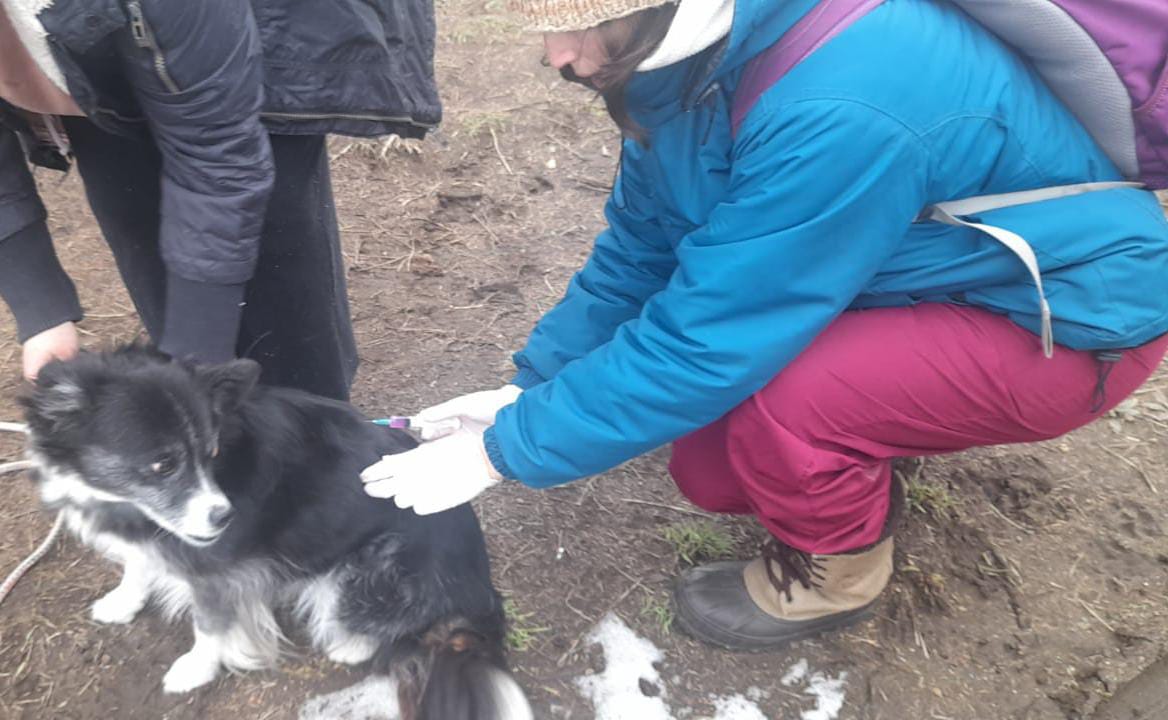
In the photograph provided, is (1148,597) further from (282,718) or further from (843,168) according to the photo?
(282,718)

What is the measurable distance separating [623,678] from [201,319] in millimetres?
1463

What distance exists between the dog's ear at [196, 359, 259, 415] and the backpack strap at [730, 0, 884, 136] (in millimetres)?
1189

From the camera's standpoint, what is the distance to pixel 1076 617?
2434 millimetres

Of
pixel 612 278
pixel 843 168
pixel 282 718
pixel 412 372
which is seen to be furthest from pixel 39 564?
pixel 843 168

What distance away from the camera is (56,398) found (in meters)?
1.63

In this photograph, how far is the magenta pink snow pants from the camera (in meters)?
1.81

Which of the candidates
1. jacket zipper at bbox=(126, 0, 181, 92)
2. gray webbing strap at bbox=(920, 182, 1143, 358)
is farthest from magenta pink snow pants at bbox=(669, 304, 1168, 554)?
jacket zipper at bbox=(126, 0, 181, 92)

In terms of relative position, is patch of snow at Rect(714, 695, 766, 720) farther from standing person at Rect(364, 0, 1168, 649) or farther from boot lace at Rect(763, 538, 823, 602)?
standing person at Rect(364, 0, 1168, 649)

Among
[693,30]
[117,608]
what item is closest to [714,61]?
[693,30]

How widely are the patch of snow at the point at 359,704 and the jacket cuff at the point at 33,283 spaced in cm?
117

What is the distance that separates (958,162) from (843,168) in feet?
0.87

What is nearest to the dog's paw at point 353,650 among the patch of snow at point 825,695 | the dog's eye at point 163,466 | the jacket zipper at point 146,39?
the dog's eye at point 163,466

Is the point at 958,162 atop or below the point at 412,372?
atop

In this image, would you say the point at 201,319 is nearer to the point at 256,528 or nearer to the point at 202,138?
→ the point at 202,138
